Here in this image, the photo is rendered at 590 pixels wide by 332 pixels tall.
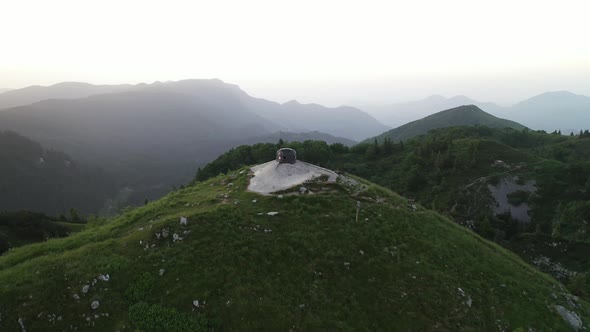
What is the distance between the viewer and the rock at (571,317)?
74.6 feet

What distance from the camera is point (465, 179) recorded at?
3351 inches

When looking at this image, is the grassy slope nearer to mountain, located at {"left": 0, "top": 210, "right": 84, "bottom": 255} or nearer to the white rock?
the white rock

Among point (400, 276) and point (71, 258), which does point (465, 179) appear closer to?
point (400, 276)

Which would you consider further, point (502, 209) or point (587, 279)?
point (502, 209)

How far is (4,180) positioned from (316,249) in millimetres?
239270

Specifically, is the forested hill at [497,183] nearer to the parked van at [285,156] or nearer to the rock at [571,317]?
the rock at [571,317]

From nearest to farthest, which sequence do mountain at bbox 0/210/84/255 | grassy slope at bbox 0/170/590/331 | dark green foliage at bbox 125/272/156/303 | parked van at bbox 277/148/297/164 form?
grassy slope at bbox 0/170/590/331, dark green foliage at bbox 125/272/156/303, parked van at bbox 277/148/297/164, mountain at bbox 0/210/84/255

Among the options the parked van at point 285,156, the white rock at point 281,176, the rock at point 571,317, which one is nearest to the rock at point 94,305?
the white rock at point 281,176

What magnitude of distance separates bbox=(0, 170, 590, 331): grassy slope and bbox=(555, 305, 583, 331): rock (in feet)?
2.74

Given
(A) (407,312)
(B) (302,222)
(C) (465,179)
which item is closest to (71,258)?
(B) (302,222)

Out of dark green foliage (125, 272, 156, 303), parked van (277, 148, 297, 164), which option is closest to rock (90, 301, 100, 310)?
dark green foliage (125, 272, 156, 303)

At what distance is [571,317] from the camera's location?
76.4ft

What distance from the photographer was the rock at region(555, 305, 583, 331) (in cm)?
2273

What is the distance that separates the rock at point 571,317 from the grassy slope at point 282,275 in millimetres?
836
